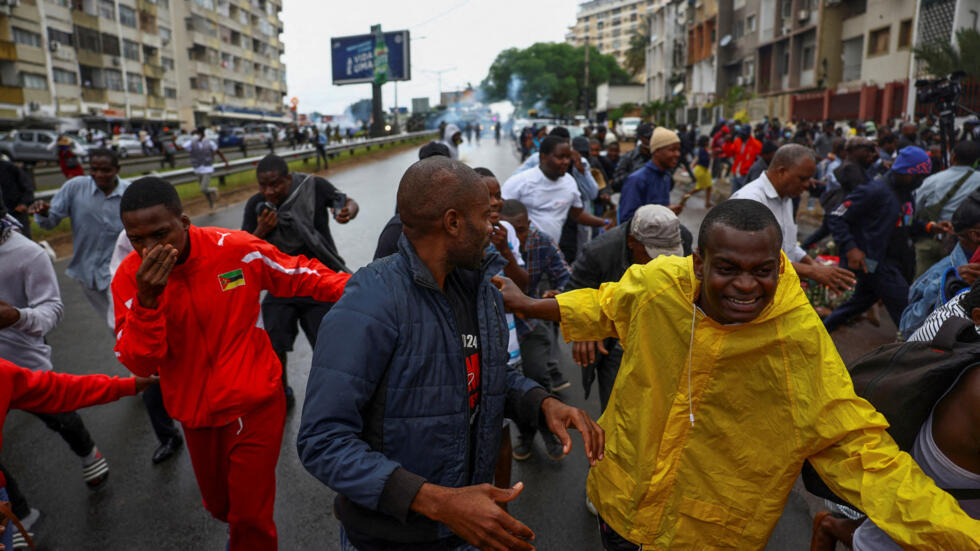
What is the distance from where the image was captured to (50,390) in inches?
108

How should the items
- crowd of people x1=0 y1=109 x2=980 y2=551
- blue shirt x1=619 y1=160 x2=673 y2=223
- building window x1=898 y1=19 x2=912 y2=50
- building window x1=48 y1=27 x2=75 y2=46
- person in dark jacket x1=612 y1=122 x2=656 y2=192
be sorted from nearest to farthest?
crowd of people x1=0 y1=109 x2=980 y2=551 < blue shirt x1=619 y1=160 x2=673 y2=223 < person in dark jacket x1=612 y1=122 x2=656 y2=192 < building window x1=898 y1=19 x2=912 y2=50 < building window x1=48 y1=27 x2=75 y2=46

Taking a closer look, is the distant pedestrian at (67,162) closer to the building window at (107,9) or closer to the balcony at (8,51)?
the balcony at (8,51)

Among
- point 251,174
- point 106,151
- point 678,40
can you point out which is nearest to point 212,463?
point 106,151

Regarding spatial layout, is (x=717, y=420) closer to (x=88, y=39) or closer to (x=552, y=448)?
(x=552, y=448)

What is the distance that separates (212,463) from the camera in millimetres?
2754

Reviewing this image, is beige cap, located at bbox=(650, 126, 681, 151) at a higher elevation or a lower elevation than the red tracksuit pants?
higher

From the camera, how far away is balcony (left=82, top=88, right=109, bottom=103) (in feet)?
155

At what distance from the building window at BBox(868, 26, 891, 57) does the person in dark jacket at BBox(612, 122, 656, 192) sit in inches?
1050

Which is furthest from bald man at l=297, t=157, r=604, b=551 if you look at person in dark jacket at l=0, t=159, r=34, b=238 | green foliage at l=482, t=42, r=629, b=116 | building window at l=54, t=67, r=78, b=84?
green foliage at l=482, t=42, r=629, b=116

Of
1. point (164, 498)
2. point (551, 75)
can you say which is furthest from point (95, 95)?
point (551, 75)

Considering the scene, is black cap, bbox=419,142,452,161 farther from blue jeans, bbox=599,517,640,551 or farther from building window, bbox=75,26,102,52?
building window, bbox=75,26,102,52

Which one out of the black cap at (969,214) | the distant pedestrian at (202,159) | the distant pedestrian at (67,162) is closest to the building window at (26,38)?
the distant pedestrian at (202,159)

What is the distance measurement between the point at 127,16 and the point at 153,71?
183 inches

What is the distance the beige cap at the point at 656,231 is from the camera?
335 centimetres
